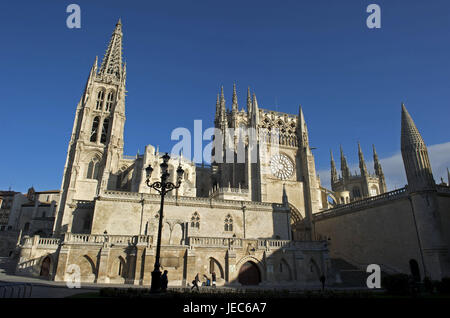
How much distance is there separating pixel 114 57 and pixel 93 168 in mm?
24748

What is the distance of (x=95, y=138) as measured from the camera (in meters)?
45.4

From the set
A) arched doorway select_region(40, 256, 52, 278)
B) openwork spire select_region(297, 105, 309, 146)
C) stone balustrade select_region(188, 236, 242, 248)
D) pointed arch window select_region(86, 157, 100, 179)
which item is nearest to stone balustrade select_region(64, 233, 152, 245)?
stone balustrade select_region(188, 236, 242, 248)

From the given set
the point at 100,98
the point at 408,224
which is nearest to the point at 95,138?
the point at 100,98

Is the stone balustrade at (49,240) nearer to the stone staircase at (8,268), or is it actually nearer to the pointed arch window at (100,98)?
the stone staircase at (8,268)

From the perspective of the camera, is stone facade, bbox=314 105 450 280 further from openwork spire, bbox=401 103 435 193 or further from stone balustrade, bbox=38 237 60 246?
stone balustrade, bbox=38 237 60 246

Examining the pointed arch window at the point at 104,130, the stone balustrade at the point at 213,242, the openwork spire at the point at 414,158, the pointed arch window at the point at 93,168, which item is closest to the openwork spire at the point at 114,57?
the pointed arch window at the point at 104,130

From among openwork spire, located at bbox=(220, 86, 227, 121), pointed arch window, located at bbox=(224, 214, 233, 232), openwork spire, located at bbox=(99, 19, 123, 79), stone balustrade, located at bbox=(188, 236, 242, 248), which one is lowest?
stone balustrade, located at bbox=(188, 236, 242, 248)

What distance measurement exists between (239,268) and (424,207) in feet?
50.1

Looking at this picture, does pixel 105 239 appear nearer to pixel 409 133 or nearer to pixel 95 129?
pixel 409 133

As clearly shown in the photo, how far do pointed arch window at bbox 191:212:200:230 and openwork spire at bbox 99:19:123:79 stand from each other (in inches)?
1351

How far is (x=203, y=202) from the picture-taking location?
2936 cm

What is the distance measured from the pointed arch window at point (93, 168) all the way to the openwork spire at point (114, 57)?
17.4 meters

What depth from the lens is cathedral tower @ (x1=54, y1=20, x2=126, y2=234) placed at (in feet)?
124
